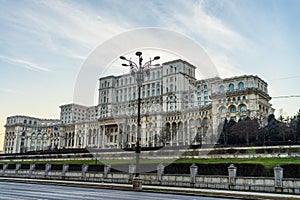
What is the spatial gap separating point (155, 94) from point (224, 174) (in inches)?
3686

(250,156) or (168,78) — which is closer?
(250,156)

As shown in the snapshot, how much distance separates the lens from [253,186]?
68.7ft

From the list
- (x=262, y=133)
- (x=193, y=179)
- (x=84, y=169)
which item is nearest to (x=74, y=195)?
(x=193, y=179)

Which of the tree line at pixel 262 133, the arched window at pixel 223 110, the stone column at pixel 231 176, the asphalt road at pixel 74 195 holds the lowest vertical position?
the asphalt road at pixel 74 195

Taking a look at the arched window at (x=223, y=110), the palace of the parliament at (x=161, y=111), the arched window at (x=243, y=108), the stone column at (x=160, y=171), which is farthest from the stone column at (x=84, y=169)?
the arched window at (x=223, y=110)

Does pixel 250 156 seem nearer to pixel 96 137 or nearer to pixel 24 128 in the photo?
pixel 96 137

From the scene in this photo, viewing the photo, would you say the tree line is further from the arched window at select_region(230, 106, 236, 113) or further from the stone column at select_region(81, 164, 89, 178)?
the stone column at select_region(81, 164, 89, 178)

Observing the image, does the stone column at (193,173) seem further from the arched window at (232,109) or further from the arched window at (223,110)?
the arched window at (223,110)

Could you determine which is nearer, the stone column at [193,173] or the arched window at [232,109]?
the stone column at [193,173]

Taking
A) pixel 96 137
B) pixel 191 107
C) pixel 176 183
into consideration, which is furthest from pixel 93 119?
pixel 176 183

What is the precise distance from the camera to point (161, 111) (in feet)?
350

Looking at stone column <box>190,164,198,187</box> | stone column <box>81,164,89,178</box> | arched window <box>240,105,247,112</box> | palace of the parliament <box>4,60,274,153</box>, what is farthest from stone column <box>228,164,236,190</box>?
arched window <box>240,105,247,112</box>

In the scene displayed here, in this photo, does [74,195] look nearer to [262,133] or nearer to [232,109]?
[262,133]

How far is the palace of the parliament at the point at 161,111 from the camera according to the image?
82000 millimetres
